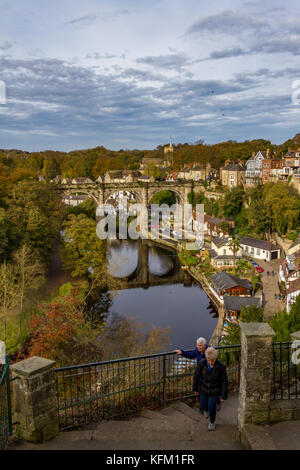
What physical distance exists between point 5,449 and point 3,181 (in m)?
22.5

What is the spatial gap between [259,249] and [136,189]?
2472 centimetres

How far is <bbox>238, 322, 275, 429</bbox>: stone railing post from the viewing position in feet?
13.5

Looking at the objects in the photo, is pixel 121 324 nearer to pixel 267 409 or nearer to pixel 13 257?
pixel 13 257

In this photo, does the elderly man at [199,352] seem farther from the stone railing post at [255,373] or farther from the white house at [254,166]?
the white house at [254,166]

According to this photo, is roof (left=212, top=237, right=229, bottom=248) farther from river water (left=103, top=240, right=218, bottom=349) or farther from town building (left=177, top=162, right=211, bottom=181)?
town building (left=177, top=162, right=211, bottom=181)

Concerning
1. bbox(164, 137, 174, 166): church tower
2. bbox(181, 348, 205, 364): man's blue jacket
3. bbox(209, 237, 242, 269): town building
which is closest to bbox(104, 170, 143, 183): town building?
bbox(164, 137, 174, 166): church tower

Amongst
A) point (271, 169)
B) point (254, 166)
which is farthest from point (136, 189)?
point (271, 169)

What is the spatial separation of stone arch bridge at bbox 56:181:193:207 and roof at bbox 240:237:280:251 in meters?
21.4

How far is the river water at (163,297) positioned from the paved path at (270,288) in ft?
10.1

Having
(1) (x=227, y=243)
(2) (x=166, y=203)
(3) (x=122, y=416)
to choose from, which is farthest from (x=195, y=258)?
(3) (x=122, y=416)

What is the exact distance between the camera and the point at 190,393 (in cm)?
586

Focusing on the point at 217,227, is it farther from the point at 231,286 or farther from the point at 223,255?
the point at 231,286

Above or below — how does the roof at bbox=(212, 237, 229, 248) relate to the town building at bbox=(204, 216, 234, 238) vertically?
below
